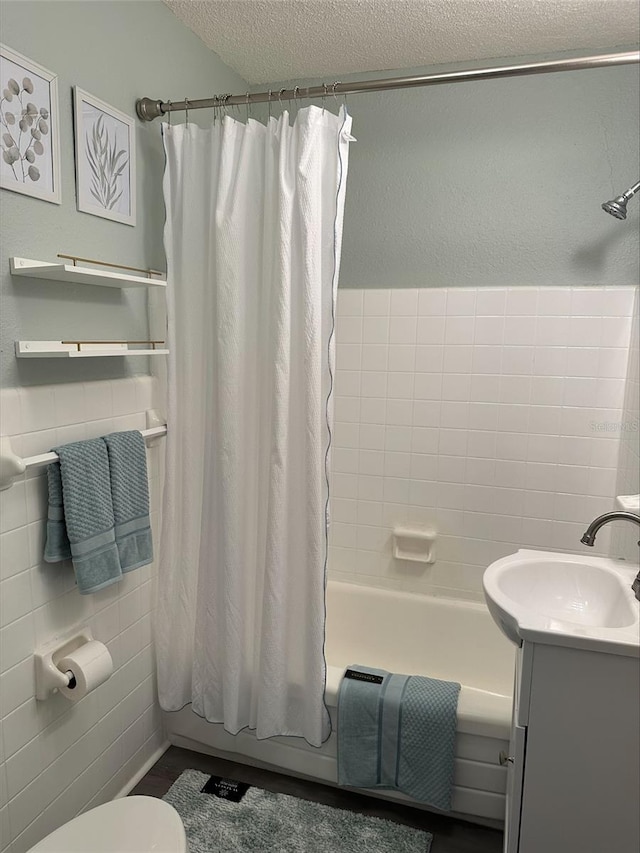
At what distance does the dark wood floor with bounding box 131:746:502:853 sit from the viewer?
6.03ft

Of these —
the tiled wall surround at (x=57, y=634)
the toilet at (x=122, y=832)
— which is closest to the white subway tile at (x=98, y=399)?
the tiled wall surround at (x=57, y=634)

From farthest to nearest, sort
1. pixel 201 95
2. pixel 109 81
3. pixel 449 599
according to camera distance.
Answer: pixel 449 599, pixel 201 95, pixel 109 81

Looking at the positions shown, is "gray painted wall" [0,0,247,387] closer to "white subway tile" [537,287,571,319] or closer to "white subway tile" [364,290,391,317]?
"white subway tile" [364,290,391,317]

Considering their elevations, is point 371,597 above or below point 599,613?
below

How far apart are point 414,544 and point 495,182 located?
5.03 ft

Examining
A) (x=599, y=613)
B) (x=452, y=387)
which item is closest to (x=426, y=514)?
(x=452, y=387)

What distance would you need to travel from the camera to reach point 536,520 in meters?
2.43

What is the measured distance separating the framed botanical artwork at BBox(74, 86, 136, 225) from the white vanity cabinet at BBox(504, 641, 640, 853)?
167cm

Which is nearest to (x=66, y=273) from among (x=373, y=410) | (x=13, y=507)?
(x=13, y=507)

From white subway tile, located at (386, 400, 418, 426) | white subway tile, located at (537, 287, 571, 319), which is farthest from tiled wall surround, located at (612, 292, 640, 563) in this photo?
white subway tile, located at (386, 400, 418, 426)

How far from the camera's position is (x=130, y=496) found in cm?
179

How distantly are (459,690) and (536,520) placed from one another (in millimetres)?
845

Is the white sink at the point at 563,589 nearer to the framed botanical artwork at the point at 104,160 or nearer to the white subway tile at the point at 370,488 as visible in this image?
the white subway tile at the point at 370,488

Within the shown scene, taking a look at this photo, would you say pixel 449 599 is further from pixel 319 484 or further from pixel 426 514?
pixel 319 484
